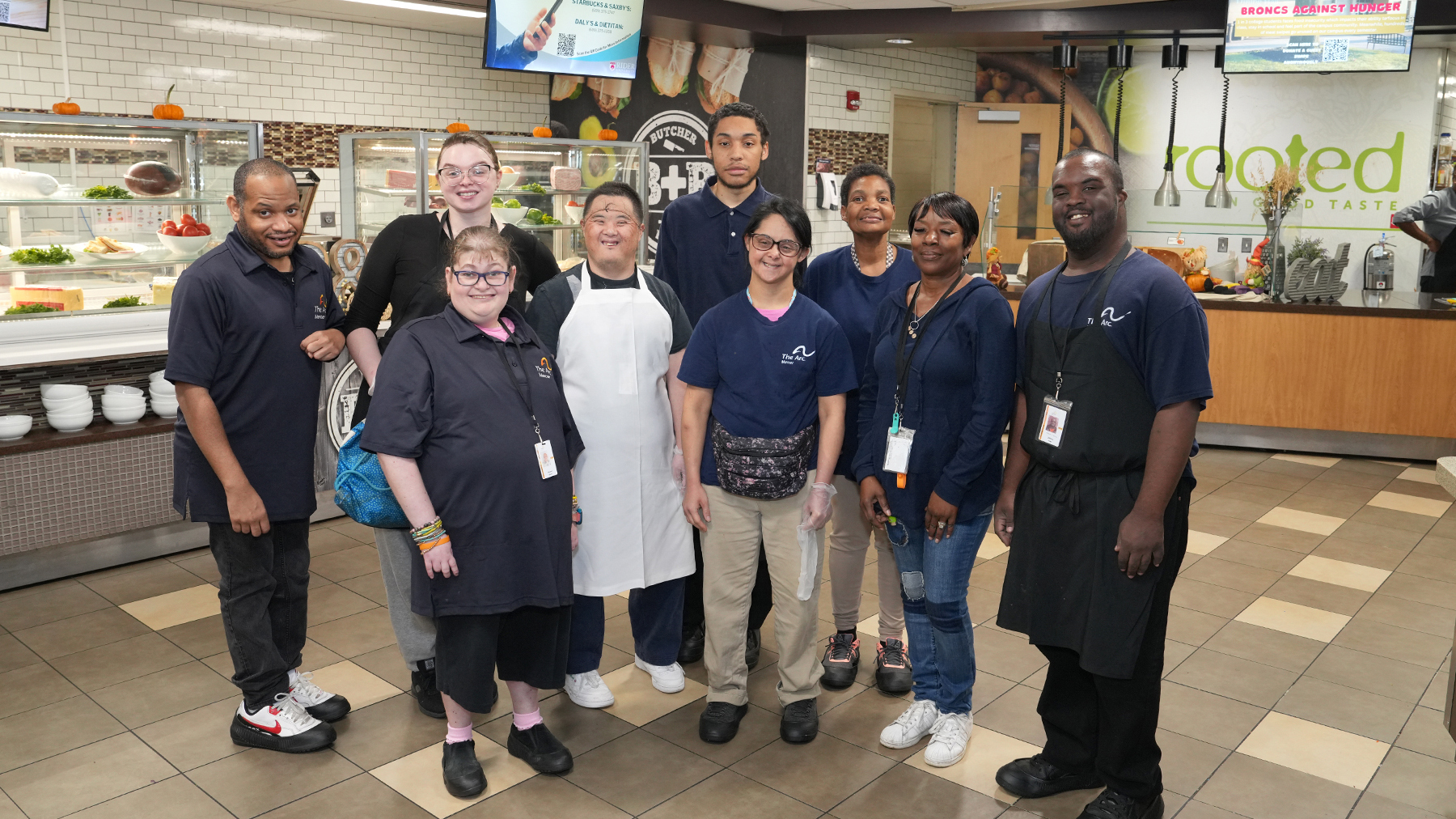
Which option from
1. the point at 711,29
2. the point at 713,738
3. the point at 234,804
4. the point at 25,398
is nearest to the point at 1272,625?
the point at 713,738

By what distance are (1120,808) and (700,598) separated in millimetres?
1532

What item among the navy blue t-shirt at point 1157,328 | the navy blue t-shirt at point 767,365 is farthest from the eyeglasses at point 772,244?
the navy blue t-shirt at point 1157,328

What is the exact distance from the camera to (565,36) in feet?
22.4

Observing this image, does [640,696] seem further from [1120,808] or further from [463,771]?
[1120,808]

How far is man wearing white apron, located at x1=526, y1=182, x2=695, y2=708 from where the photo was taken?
3039 mm

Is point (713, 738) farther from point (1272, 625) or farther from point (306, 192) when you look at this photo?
point (306, 192)

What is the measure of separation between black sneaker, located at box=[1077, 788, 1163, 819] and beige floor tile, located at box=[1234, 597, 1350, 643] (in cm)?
171

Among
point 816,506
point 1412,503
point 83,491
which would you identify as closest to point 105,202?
point 83,491

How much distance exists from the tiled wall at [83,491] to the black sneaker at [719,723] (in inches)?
106

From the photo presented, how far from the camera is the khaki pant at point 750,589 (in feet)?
9.88

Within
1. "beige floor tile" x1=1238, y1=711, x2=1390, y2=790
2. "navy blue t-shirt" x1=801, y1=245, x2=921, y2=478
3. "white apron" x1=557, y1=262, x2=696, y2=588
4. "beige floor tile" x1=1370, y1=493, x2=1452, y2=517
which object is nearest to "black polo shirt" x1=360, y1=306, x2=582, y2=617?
"white apron" x1=557, y1=262, x2=696, y2=588

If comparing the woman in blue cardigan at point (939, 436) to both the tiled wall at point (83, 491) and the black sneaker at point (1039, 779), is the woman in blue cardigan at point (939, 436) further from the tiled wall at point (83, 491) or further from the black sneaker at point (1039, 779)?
the tiled wall at point (83, 491)

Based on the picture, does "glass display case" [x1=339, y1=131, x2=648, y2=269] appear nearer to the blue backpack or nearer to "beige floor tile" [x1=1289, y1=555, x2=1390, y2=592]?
the blue backpack

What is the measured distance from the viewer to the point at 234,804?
276 centimetres
